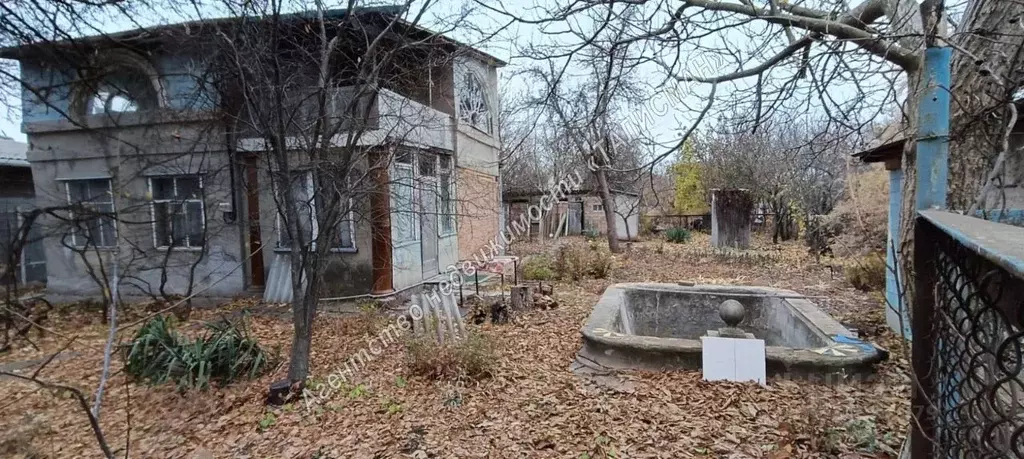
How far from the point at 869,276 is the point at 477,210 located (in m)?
7.63

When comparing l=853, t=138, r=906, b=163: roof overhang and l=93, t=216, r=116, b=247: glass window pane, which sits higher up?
l=853, t=138, r=906, b=163: roof overhang

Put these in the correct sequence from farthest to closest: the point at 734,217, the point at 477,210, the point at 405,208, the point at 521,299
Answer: the point at 734,217 < the point at 477,210 < the point at 405,208 < the point at 521,299

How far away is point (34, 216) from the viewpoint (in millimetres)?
2701

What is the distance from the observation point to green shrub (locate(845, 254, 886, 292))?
7.39 metres

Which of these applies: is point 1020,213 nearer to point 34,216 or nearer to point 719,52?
point 719,52

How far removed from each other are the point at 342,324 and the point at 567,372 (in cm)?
338

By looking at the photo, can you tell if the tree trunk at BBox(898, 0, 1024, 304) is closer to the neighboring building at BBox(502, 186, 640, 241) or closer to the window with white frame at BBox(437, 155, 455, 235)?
the window with white frame at BBox(437, 155, 455, 235)

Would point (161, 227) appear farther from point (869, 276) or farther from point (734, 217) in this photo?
point (734, 217)

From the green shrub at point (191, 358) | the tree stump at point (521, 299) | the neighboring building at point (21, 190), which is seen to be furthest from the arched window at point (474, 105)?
the neighboring building at point (21, 190)

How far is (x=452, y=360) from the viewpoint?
4.31 m

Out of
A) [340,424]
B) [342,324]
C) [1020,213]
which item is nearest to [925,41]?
[1020,213]

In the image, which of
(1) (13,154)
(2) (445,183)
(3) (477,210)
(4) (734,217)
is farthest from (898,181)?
(1) (13,154)

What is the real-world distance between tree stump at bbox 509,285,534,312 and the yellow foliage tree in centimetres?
1577

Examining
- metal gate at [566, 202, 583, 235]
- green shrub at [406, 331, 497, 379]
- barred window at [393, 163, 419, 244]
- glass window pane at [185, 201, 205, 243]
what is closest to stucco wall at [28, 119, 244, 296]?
glass window pane at [185, 201, 205, 243]
